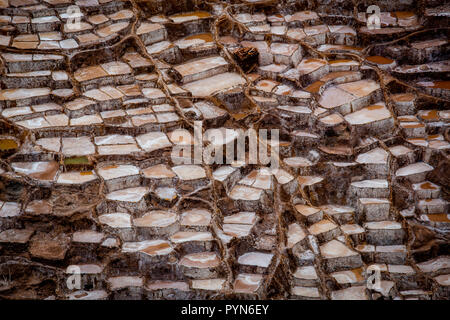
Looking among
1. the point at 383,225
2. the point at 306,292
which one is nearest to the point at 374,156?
the point at 383,225

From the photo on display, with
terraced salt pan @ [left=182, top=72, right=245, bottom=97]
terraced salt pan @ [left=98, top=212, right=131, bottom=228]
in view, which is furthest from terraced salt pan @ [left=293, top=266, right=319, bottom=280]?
terraced salt pan @ [left=182, top=72, right=245, bottom=97]

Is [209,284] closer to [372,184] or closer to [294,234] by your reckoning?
[294,234]

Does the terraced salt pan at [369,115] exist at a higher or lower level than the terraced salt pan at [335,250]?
higher

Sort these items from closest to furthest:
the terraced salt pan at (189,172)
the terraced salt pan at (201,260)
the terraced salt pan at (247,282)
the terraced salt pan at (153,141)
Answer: the terraced salt pan at (247,282) → the terraced salt pan at (201,260) → the terraced salt pan at (189,172) → the terraced salt pan at (153,141)

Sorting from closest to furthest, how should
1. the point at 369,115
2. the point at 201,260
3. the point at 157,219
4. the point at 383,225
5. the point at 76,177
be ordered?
the point at 201,260
the point at 157,219
the point at 76,177
the point at 383,225
the point at 369,115

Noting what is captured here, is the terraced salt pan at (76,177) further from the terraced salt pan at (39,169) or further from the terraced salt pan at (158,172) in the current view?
the terraced salt pan at (158,172)

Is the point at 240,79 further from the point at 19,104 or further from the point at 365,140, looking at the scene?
the point at 19,104

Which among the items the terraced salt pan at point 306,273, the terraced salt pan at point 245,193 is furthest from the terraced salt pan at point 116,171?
the terraced salt pan at point 306,273

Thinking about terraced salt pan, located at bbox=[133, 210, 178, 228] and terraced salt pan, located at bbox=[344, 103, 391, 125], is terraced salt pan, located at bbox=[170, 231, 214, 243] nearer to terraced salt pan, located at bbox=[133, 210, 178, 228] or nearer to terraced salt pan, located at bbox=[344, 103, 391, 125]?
terraced salt pan, located at bbox=[133, 210, 178, 228]
